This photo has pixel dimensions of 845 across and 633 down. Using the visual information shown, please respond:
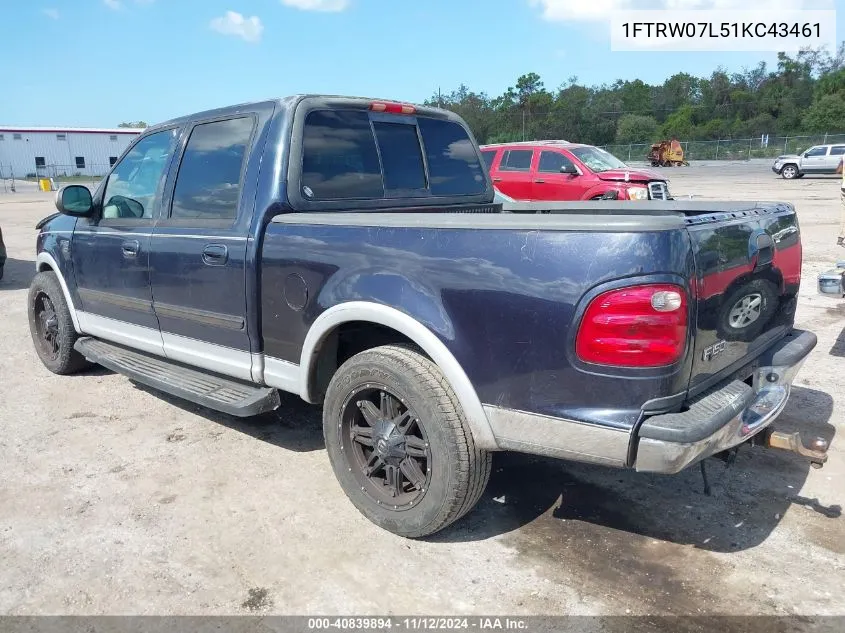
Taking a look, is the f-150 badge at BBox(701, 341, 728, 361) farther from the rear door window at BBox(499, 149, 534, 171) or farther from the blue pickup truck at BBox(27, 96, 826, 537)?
the rear door window at BBox(499, 149, 534, 171)

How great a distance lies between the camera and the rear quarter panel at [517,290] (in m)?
2.28

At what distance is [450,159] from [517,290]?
212 cm

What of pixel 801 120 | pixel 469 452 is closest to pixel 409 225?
pixel 469 452

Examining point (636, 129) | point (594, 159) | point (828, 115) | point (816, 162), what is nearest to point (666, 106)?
point (636, 129)

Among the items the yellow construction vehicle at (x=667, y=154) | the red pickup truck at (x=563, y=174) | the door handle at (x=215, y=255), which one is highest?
the yellow construction vehicle at (x=667, y=154)

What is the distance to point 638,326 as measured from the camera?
226cm

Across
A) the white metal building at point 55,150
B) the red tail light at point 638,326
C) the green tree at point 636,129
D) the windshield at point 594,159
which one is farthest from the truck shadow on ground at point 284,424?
the green tree at point 636,129

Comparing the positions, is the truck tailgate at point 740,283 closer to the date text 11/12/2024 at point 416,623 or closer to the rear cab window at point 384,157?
the date text 11/12/2024 at point 416,623

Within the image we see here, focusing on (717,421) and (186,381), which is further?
(186,381)

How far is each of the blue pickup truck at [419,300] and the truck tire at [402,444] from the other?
1 cm

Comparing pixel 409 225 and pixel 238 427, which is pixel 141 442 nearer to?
pixel 238 427

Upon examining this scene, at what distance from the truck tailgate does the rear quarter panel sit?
14 centimetres

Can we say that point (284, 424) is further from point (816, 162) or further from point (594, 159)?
point (816, 162)

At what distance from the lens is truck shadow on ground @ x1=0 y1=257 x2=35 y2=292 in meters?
9.49
